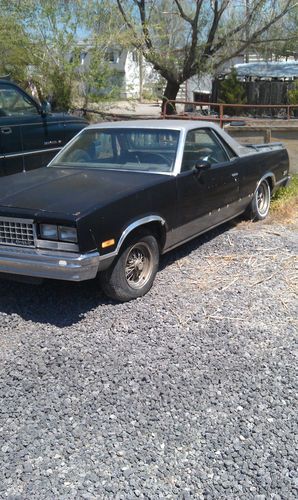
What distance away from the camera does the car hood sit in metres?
3.88

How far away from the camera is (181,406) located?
3012mm

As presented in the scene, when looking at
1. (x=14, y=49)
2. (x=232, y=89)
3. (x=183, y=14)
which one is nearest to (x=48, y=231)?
(x=14, y=49)

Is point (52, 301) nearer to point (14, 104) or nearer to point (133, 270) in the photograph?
point (133, 270)

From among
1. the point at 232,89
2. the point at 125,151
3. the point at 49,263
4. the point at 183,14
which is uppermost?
the point at 183,14

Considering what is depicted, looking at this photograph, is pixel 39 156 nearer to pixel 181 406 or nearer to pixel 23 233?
pixel 23 233

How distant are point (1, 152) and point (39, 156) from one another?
0.75 m

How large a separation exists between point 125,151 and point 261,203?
102 inches

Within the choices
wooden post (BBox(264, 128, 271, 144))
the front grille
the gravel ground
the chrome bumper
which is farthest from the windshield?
wooden post (BBox(264, 128, 271, 144))

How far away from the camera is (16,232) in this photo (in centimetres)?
393

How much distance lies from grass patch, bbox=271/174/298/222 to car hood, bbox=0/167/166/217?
299 cm

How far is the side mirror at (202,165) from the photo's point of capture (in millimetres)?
4980

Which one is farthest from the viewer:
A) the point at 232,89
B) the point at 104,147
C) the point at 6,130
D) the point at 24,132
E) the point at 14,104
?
the point at 232,89

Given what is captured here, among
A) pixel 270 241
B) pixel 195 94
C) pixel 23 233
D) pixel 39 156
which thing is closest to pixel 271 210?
pixel 270 241

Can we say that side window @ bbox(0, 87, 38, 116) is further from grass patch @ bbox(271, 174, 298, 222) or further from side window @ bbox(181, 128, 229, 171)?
grass patch @ bbox(271, 174, 298, 222)
